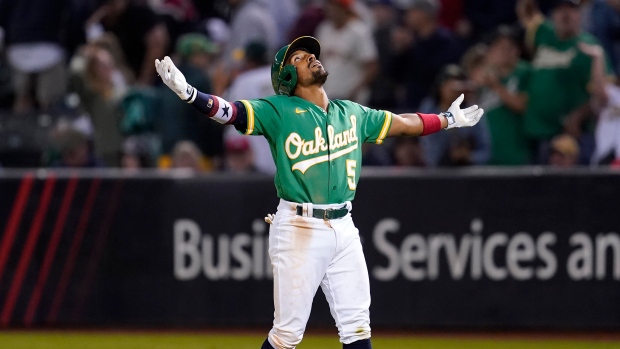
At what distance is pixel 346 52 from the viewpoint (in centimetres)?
1230

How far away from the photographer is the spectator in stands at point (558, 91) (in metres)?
11.3

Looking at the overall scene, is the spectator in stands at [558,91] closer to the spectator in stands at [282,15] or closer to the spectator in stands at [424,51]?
the spectator in stands at [424,51]

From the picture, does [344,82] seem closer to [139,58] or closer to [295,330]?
[139,58]

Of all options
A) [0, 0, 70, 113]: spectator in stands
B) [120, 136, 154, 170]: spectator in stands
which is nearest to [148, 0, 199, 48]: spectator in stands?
[0, 0, 70, 113]: spectator in stands

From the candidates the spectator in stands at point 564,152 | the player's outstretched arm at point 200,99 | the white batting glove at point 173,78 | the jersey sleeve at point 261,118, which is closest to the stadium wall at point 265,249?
the spectator in stands at point 564,152

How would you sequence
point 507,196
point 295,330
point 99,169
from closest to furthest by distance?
1. point 295,330
2. point 507,196
3. point 99,169

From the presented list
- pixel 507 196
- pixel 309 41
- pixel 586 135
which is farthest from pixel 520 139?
pixel 309 41

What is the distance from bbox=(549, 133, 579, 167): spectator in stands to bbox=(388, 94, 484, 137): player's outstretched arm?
12.1ft

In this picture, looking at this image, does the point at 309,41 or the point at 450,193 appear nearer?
the point at 309,41

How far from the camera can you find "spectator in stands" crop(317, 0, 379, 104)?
1225 cm

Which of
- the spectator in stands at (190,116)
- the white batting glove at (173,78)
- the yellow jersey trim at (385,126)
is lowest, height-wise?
the yellow jersey trim at (385,126)

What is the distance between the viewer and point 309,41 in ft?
22.2

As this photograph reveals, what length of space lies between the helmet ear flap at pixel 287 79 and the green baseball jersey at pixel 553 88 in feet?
16.9

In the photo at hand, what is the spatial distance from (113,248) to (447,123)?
13.8 ft
